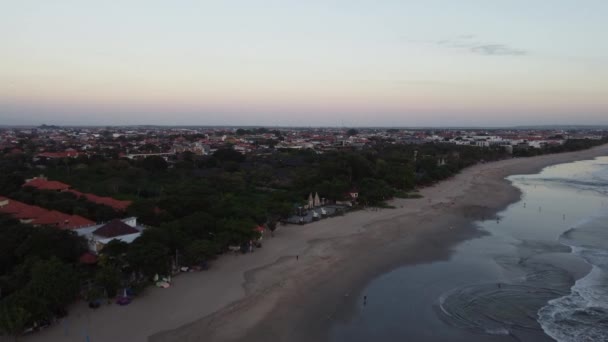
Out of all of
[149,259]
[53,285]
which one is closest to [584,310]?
[149,259]

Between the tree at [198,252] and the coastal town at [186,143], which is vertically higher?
the coastal town at [186,143]

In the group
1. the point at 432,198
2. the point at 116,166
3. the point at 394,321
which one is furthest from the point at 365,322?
the point at 116,166

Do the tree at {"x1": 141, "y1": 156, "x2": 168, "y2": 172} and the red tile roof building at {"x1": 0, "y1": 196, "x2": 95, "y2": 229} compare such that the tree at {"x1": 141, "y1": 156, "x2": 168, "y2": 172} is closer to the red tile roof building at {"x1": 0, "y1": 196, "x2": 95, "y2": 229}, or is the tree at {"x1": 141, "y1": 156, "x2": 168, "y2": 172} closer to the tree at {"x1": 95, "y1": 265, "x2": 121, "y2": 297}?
the red tile roof building at {"x1": 0, "y1": 196, "x2": 95, "y2": 229}

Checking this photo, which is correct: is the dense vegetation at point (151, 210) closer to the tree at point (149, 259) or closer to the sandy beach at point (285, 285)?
the tree at point (149, 259)

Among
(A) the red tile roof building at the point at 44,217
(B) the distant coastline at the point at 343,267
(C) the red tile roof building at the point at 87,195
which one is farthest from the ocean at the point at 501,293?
(C) the red tile roof building at the point at 87,195

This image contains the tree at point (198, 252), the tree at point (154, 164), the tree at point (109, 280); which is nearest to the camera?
the tree at point (109, 280)

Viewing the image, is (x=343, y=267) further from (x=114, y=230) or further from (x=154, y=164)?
(x=154, y=164)

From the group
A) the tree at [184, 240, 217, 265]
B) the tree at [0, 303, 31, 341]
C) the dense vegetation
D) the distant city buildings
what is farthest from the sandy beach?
the distant city buildings
